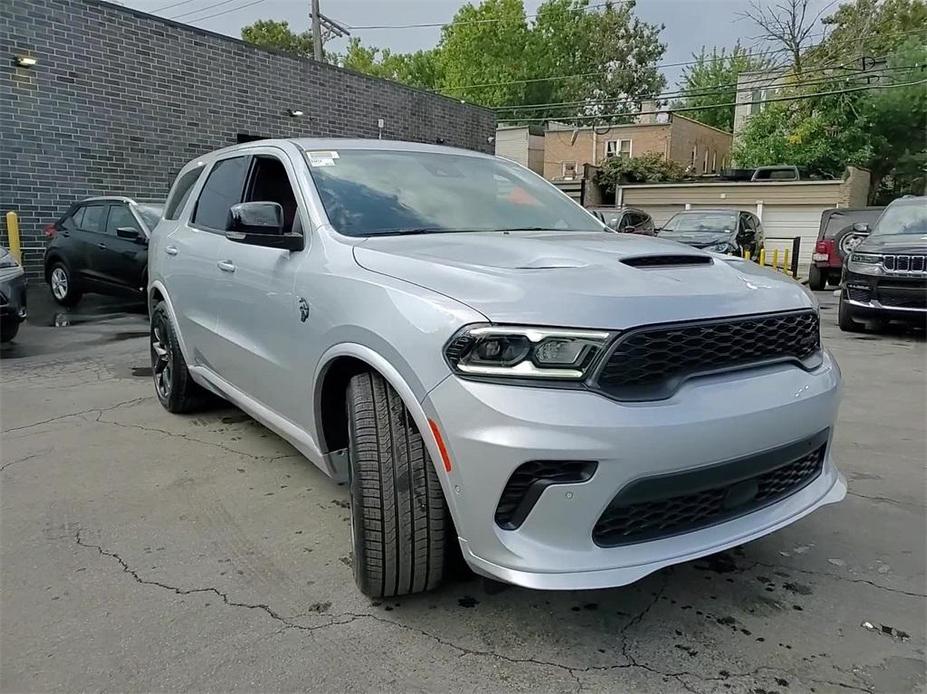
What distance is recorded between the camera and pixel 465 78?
1885 inches

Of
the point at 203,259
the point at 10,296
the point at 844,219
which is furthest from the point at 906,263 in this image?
the point at 10,296

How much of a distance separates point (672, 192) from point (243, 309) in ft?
77.7

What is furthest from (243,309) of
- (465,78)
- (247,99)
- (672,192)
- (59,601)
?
(465,78)

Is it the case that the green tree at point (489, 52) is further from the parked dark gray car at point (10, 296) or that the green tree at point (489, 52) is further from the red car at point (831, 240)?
the parked dark gray car at point (10, 296)

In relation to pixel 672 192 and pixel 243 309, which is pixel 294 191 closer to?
pixel 243 309

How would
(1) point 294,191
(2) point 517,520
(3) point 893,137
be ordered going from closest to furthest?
(2) point 517,520 → (1) point 294,191 → (3) point 893,137

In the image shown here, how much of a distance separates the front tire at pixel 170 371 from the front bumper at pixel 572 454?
3.10 m

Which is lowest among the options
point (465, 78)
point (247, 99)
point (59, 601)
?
point (59, 601)

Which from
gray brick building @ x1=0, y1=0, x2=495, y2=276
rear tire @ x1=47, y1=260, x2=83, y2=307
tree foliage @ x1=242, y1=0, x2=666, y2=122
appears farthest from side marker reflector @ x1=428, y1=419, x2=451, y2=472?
tree foliage @ x1=242, y1=0, x2=666, y2=122

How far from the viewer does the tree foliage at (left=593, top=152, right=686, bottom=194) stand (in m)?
28.3

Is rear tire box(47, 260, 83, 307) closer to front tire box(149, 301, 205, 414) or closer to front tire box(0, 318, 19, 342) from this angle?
front tire box(0, 318, 19, 342)

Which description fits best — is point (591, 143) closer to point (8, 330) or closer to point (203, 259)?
point (8, 330)

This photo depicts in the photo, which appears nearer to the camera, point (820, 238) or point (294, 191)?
point (294, 191)

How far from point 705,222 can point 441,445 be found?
47.1 feet
